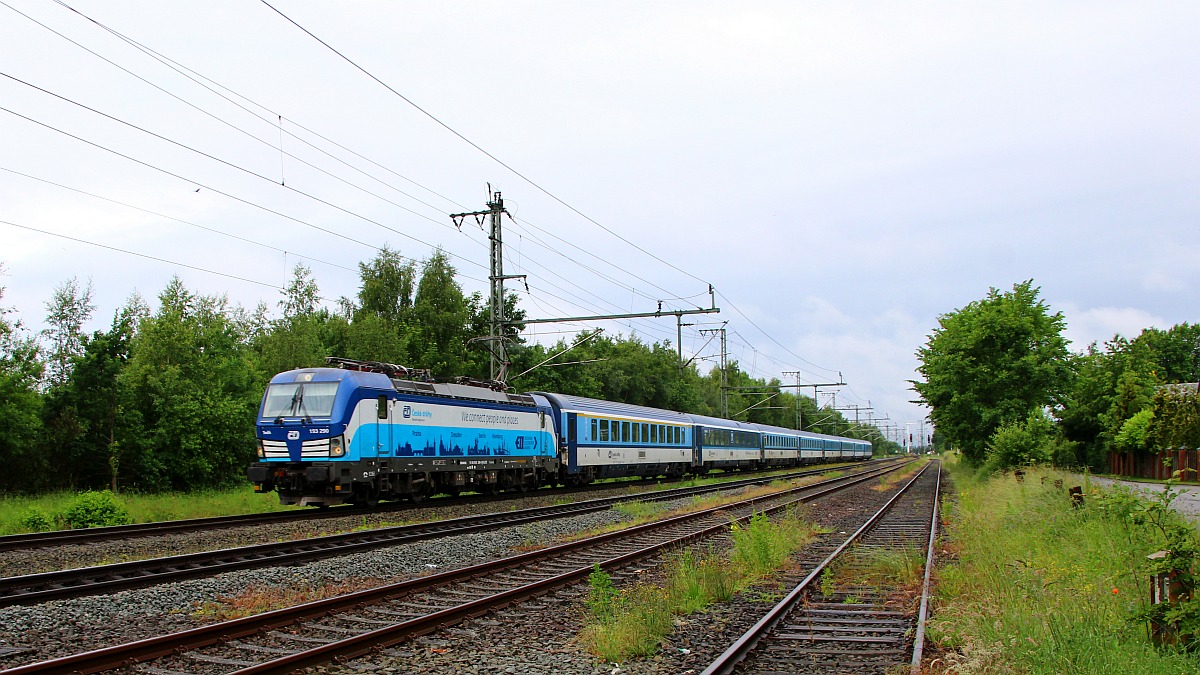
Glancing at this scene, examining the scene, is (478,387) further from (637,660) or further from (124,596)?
(637,660)

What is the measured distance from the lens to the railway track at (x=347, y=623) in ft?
22.1

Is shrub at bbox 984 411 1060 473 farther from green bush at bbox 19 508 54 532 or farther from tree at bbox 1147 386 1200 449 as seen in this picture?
green bush at bbox 19 508 54 532

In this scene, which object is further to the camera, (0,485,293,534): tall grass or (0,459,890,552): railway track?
(0,485,293,534): tall grass

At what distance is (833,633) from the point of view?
8336 mm

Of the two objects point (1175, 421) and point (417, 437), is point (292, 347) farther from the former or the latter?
point (1175, 421)

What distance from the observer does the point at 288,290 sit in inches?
2322

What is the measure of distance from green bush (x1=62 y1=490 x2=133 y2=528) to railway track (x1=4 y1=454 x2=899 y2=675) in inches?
407

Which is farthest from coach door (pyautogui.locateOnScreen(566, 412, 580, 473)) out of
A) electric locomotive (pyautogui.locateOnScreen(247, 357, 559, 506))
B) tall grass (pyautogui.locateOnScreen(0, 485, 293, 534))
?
tall grass (pyautogui.locateOnScreen(0, 485, 293, 534))

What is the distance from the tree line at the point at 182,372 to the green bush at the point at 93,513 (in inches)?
435

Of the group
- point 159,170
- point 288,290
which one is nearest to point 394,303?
point 288,290

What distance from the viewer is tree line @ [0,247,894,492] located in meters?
30.1

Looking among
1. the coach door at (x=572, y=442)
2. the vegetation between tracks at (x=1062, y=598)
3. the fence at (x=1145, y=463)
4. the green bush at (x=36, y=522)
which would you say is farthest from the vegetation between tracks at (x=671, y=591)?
the fence at (x=1145, y=463)

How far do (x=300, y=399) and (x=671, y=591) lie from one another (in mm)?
11335

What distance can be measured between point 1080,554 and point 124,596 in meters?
10.9
